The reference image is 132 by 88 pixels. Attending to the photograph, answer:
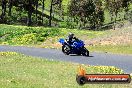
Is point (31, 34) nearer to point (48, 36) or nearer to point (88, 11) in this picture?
point (48, 36)

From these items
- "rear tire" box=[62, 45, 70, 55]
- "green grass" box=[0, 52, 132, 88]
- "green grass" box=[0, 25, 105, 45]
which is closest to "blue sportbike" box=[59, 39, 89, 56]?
"rear tire" box=[62, 45, 70, 55]

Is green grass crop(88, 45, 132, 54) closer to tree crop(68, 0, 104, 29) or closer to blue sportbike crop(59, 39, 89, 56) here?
blue sportbike crop(59, 39, 89, 56)

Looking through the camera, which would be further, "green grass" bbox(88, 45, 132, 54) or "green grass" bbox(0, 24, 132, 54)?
"green grass" bbox(0, 24, 132, 54)

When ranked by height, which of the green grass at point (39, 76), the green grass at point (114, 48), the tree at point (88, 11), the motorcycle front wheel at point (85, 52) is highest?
the tree at point (88, 11)

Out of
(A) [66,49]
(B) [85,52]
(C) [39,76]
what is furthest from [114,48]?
(C) [39,76]

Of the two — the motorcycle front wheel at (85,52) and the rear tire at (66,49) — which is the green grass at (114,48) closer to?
the motorcycle front wheel at (85,52)

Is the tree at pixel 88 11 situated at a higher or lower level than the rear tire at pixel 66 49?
higher

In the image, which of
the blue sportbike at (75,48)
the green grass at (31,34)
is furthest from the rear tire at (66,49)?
the green grass at (31,34)

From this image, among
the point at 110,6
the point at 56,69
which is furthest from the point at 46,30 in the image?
the point at 110,6

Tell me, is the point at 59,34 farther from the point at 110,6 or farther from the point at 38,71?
the point at 110,6

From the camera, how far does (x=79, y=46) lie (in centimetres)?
3978

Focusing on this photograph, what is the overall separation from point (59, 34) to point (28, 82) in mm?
42281

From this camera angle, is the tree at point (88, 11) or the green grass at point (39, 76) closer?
the green grass at point (39, 76)

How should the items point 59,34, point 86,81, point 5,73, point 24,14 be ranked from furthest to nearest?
point 24,14 → point 59,34 → point 5,73 → point 86,81
